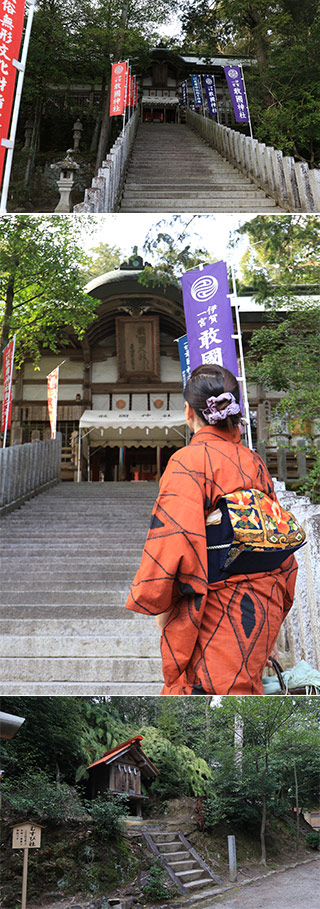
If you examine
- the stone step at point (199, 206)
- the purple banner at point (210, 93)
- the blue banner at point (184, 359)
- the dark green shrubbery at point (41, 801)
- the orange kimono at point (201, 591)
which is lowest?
the dark green shrubbery at point (41, 801)

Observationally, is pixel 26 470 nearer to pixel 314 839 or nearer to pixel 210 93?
pixel 314 839

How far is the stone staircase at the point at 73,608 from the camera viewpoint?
3.37 m

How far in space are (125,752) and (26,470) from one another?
280 inches

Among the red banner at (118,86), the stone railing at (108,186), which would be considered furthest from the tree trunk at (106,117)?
the stone railing at (108,186)

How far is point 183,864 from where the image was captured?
6.88ft

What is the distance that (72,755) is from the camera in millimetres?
2039

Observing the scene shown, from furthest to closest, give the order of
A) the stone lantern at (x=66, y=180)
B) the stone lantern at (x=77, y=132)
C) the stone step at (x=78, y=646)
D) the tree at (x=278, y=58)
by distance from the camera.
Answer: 1. the stone lantern at (x=77, y=132)
2. the tree at (x=278, y=58)
3. the stone lantern at (x=66, y=180)
4. the stone step at (x=78, y=646)

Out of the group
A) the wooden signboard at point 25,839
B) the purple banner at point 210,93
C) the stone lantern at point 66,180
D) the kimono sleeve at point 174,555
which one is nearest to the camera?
the kimono sleeve at point 174,555

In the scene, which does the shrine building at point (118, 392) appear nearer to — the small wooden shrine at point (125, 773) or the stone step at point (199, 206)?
the stone step at point (199, 206)

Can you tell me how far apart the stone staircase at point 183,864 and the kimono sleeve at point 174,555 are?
102 cm

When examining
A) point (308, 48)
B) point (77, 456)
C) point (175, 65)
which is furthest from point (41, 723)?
point (175, 65)

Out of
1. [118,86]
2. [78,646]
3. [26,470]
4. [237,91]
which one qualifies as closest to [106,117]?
[118,86]

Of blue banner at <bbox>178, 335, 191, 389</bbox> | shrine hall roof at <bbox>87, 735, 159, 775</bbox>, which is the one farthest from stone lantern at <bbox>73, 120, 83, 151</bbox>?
shrine hall roof at <bbox>87, 735, 159, 775</bbox>

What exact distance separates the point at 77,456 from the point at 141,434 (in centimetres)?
158
